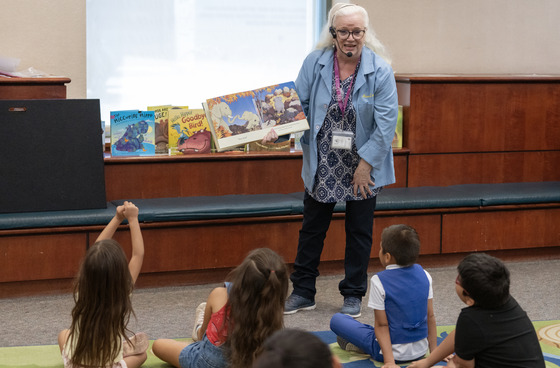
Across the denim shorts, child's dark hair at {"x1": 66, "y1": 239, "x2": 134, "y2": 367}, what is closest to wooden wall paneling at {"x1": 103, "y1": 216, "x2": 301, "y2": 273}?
the denim shorts

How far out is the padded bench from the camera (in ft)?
14.1

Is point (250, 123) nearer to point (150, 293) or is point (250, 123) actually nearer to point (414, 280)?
point (150, 293)

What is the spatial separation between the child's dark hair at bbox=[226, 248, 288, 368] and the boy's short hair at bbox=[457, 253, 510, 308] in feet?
2.03

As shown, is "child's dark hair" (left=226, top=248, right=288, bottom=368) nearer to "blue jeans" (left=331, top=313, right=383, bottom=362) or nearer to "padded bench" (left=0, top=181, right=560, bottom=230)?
"blue jeans" (left=331, top=313, right=383, bottom=362)

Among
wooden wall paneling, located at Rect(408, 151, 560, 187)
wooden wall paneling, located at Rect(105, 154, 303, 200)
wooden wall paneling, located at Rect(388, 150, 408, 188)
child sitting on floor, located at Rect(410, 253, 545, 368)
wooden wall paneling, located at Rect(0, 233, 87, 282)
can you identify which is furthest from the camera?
wooden wall paneling, located at Rect(408, 151, 560, 187)

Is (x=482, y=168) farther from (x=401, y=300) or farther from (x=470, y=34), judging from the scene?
(x=401, y=300)

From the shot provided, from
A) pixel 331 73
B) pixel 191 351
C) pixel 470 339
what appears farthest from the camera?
pixel 331 73

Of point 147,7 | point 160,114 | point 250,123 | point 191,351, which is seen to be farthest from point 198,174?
point 191,351

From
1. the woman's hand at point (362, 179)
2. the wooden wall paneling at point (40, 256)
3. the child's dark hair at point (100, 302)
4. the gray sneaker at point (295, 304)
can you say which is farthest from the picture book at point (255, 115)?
the child's dark hair at point (100, 302)

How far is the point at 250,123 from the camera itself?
4.19 metres

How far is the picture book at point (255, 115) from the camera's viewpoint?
4016 mm

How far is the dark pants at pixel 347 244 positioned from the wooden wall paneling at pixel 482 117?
1517mm

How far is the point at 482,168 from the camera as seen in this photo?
5559mm

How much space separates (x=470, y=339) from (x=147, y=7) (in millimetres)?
3575
